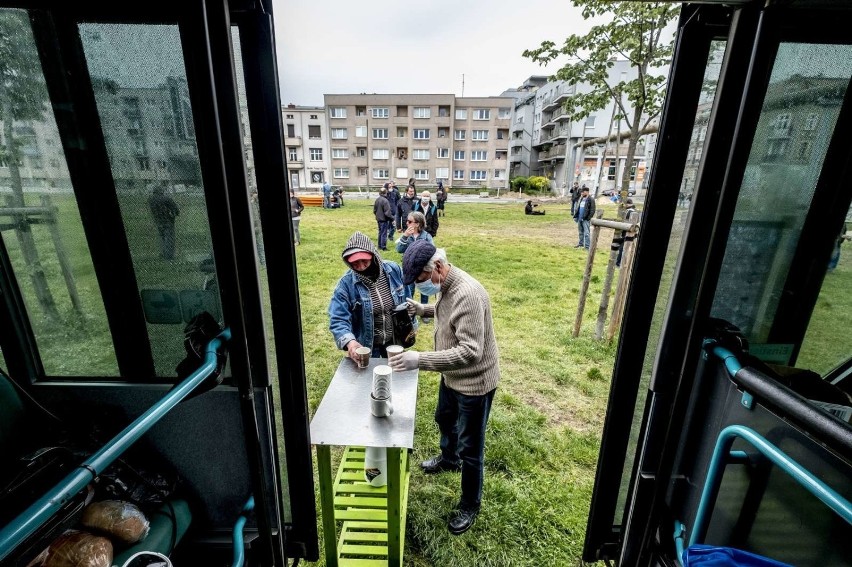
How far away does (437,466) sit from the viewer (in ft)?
10.8

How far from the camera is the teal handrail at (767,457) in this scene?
1005mm

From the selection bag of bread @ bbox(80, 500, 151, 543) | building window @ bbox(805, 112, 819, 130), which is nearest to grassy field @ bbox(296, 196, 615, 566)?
bag of bread @ bbox(80, 500, 151, 543)

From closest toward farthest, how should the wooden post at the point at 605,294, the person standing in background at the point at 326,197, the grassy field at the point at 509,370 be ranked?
1. the grassy field at the point at 509,370
2. the wooden post at the point at 605,294
3. the person standing in background at the point at 326,197

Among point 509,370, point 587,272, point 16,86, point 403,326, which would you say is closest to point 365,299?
point 403,326

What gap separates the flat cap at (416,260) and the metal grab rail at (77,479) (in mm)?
1384

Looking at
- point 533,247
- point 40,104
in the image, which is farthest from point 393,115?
point 40,104

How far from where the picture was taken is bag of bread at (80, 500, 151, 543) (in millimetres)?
1616

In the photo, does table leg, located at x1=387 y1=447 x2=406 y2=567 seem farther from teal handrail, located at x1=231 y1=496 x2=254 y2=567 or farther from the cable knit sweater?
teal handrail, located at x1=231 y1=496 x2=254 y2=567

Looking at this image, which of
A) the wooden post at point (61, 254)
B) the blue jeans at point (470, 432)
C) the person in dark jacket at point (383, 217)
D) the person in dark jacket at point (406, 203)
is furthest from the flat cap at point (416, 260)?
the person in dark jacket at point (406, 203)

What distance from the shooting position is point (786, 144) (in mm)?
1514

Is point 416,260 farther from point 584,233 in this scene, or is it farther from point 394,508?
point 584,233

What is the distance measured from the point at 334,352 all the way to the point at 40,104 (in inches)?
164

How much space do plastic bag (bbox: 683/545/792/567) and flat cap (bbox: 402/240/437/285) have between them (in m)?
1.83

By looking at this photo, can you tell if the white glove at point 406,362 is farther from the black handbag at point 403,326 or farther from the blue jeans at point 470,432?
the black handbag at point 403,326
